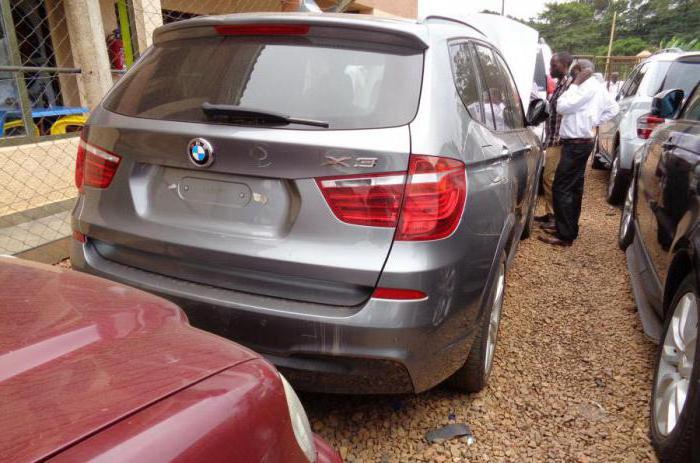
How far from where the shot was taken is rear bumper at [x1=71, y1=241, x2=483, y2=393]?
6.10ft

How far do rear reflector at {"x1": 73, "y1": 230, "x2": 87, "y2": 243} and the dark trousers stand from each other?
420cm

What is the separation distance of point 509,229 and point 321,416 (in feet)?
4.47

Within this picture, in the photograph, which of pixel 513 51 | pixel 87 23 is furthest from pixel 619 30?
pixel 87 23

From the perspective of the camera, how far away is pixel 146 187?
2.13 metres

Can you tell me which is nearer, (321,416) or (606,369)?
(321,416)

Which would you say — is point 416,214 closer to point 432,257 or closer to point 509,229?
point 432,257

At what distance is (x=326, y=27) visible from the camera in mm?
2076

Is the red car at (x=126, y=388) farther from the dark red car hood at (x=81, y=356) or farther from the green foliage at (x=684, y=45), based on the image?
the green foliage at (x=684, y=45)

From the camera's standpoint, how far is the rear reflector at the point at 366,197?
1.84 m

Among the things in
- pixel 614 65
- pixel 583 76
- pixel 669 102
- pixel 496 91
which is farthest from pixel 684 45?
pixel 496 91

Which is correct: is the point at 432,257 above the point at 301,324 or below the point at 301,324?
above

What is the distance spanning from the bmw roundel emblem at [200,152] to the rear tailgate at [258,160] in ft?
0.06

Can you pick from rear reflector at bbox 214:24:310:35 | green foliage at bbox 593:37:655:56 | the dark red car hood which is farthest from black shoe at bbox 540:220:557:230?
green foliage at bbox 593:37:655:56

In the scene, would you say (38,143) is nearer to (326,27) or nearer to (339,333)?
(326,27)
